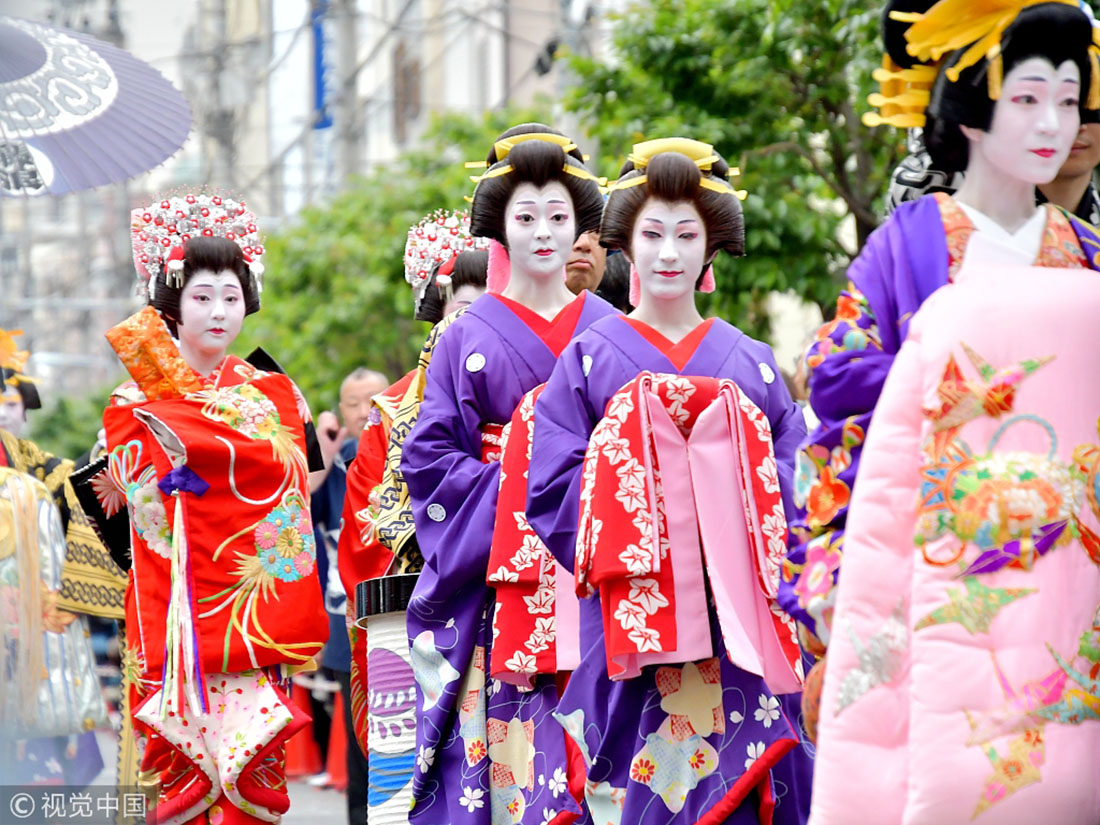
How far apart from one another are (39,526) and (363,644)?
→ 5.32 ft

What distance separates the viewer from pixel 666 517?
4.86 metres

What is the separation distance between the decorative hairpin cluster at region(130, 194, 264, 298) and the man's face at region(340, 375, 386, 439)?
2014mm

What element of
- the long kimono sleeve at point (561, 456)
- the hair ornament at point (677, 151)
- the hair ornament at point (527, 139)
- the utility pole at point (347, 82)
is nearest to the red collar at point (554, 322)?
the hair ornament at point (527, 139)

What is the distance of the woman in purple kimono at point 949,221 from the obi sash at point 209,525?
9.76ft

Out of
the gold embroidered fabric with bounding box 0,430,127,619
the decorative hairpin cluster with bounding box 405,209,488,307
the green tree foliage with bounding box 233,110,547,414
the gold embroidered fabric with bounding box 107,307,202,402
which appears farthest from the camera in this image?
A: the green tree foliage with bounding box 233,110,547,414

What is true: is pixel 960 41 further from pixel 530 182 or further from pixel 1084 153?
pixel 530 182

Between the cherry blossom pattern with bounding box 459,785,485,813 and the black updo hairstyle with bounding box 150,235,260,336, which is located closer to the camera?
the cherry blossom pattern with bounding box 459,785,485,813

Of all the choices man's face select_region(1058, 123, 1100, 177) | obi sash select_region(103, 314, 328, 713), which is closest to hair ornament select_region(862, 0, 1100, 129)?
man's face select_region(1058, 123, 1100, 177)

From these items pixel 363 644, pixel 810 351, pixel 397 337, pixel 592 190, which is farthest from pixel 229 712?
pixel 397 337

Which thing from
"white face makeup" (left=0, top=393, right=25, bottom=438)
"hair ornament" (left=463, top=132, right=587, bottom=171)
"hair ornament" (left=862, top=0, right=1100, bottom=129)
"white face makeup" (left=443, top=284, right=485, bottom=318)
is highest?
"hair ornament" (left=862, top=0, right=1100, bottom=129)

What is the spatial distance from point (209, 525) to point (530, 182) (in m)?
1.77

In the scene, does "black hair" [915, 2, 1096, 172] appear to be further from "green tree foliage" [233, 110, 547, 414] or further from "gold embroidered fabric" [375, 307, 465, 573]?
→ "green tree foliage" [233, 110, 547, 414]

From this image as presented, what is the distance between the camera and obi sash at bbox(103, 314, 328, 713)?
6473mm

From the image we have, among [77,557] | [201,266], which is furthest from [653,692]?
[77,557]
